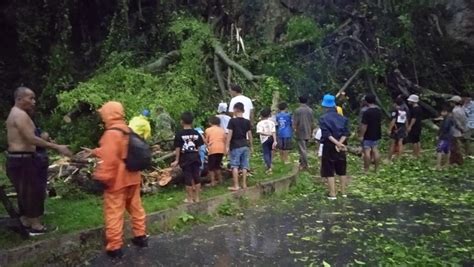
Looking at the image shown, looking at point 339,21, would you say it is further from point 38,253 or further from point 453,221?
point 38,253

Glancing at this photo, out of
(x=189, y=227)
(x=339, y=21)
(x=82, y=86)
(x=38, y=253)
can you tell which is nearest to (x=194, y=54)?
(x=82, y=86)

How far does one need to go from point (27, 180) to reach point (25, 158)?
0.87 feet

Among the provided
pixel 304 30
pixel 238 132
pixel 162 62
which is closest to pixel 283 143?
pixel 238 132

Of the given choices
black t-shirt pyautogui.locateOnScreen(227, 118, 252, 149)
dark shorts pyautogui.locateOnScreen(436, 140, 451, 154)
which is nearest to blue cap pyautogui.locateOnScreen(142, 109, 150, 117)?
black t-shirt pyautogui.locateOnScreen(227, 118, 252, 149)

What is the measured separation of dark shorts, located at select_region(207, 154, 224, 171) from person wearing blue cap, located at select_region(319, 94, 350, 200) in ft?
5.83

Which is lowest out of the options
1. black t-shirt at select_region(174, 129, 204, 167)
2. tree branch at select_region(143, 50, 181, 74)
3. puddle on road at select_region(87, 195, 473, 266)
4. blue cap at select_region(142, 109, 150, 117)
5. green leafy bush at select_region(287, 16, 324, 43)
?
puddle on road at select_region(87, 195, 473, 266)

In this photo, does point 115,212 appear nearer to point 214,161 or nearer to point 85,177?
point 85,177

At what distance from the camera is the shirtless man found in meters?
6.87

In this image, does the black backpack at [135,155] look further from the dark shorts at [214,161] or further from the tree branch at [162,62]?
the tree branch at [162,62]

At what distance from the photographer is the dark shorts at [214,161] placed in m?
10.1

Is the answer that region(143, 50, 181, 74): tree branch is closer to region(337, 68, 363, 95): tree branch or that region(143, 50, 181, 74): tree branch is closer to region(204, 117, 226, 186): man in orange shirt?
region(337, 68, 363, 95): tree branch

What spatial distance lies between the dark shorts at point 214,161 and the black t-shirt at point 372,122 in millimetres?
3669

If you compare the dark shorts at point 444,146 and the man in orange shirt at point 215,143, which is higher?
the man in orange shirt at point 215,143

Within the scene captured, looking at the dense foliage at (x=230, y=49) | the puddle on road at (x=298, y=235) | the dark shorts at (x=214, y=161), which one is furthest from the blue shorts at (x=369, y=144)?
the dark shorts at (x=214, y=161)
